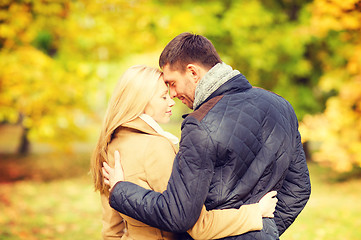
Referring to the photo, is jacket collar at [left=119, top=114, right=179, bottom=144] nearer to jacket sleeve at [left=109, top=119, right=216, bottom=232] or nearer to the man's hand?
the man's hand

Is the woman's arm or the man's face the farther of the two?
the man's face

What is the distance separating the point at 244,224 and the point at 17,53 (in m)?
7.92

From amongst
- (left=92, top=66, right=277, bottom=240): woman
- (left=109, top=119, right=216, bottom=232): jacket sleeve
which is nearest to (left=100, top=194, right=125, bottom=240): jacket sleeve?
(left=92, top=66, right=277, bottom=240): woman

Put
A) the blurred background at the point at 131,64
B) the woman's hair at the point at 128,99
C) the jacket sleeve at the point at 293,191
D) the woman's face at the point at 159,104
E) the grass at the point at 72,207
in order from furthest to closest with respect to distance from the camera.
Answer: the blurred background at the point at 131,64, the grass at the point at 72,207, the woman's face at the point at 159,104, the woman's hair at the point at 128,99, the jacket sleeve at the point at 293,191

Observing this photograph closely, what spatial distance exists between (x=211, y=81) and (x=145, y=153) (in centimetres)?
59

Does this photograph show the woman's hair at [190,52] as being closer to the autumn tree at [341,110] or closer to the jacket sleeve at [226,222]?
the jacket sleeve at [226,222]

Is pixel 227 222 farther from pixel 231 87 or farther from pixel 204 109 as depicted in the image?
pixel 231 87

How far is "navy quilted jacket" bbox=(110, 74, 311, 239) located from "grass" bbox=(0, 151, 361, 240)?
4982 millimetres

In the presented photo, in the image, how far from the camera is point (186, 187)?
194cm

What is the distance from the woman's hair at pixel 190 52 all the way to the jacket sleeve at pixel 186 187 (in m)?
0.49

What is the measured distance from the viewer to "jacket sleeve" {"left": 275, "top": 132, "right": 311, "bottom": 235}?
241 cm

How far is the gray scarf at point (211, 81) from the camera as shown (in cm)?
219

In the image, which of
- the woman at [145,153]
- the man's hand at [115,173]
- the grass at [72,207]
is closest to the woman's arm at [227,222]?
the woman at [145,153]

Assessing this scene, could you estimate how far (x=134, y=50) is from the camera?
9.75 m
